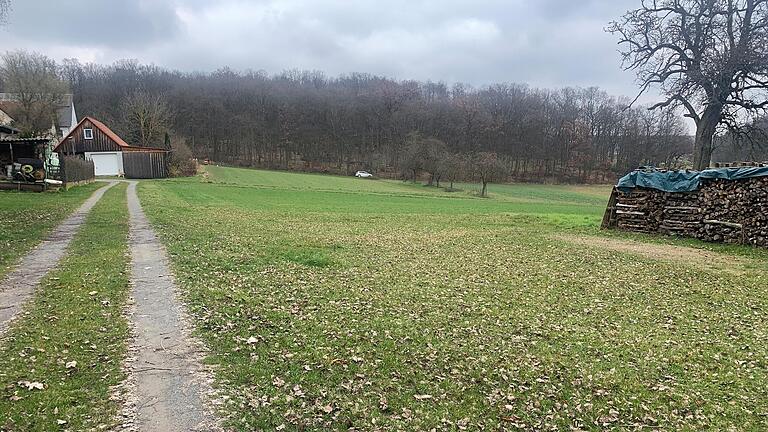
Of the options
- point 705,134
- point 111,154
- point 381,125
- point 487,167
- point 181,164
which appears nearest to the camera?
point 705,134

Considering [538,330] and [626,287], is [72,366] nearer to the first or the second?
[538,330]

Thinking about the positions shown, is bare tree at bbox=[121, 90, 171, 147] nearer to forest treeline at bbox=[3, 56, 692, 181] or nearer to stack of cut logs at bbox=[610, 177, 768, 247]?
forest treeline at bbox=[3, 56, 692, 181]

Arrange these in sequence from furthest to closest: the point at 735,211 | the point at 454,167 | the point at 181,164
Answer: the point at 454,167 < the point at 181,164 < the point at 735,211

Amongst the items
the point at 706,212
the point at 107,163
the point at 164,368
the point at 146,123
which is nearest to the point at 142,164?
the point at 107,163

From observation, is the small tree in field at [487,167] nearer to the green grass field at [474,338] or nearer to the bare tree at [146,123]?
the bare tree at [146,123]

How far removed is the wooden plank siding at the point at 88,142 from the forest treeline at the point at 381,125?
2552 centimetres

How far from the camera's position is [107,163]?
56.7 meters

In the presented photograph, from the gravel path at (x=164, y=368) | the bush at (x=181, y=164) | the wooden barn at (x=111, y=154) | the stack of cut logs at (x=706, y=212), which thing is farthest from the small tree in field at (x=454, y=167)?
the gravel path at (x=164, y=368)

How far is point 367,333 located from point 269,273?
4.20 m

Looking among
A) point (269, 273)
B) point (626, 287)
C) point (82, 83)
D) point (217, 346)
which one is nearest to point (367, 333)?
point (217, 346)

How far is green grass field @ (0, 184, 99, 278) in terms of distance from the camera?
39.0ft

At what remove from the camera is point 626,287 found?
10.8 metres

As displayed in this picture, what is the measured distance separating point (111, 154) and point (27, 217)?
44.2m

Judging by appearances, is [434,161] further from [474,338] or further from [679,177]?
[474,338]
